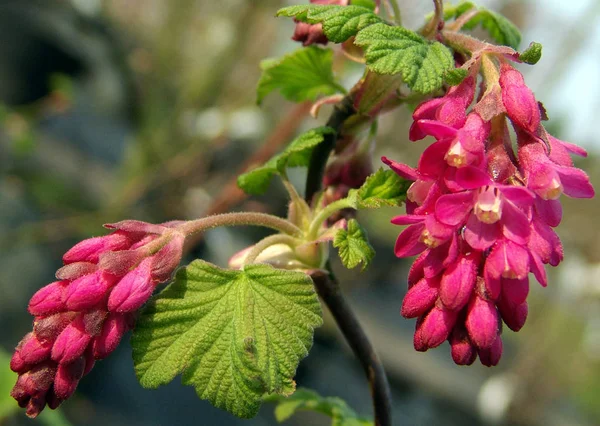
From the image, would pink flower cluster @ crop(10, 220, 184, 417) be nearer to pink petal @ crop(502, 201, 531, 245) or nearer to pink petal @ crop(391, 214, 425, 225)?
pink petal @ crop(391, 214, 425, 225)

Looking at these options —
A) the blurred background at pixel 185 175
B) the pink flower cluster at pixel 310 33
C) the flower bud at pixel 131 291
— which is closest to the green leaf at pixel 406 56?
the pink flower cluster at pixel 310 33

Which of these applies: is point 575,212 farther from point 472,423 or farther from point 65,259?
point 65,259

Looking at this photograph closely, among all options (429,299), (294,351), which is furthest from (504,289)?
(294,351)

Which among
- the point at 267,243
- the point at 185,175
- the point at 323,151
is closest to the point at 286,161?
the point at 323,151

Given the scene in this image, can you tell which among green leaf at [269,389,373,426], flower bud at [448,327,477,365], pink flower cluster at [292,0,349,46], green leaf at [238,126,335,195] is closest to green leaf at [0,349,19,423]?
green leaf at [269,389,373,426]

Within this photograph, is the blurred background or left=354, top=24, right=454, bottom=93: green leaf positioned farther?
Result: the blurred background
